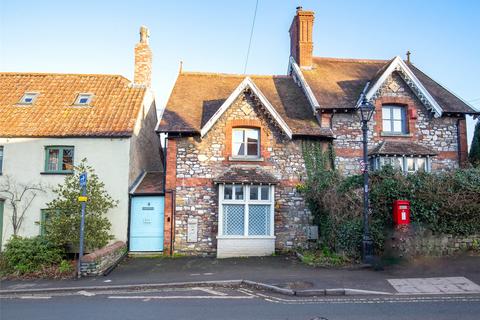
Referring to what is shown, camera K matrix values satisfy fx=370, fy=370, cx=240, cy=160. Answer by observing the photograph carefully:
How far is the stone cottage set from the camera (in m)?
16.1

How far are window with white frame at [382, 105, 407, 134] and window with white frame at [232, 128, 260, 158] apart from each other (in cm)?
626

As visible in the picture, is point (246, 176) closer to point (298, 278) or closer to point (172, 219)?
point (172, 219)

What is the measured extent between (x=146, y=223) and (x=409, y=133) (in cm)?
1295

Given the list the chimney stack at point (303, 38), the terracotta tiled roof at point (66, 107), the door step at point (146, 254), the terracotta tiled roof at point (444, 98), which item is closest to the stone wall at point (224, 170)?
the door step at point (146, 254)

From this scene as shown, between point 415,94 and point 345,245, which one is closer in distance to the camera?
point 345,245

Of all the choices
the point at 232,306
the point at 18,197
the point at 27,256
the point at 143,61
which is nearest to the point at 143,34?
the point at 143,61

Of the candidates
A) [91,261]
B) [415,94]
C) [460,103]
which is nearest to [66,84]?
[91,261]

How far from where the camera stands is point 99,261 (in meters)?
12.5

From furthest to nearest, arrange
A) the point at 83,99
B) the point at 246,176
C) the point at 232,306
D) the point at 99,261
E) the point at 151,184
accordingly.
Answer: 1. the point at 83,99
2. the point at 151,184
3. the point at 246,176
4. the point at 99,261
5. the point at 232,306

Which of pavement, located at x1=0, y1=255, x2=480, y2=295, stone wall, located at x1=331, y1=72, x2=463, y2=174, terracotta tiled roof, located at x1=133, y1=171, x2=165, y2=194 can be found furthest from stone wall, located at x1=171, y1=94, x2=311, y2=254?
pavement, located at x1=0, y1=255, x2=480, y2=295

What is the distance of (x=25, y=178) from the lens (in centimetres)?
1653

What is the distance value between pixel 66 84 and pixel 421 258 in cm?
1871

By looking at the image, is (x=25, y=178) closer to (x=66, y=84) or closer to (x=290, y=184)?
(x=66, y=84)

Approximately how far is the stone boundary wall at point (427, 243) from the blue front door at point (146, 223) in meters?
9.49
